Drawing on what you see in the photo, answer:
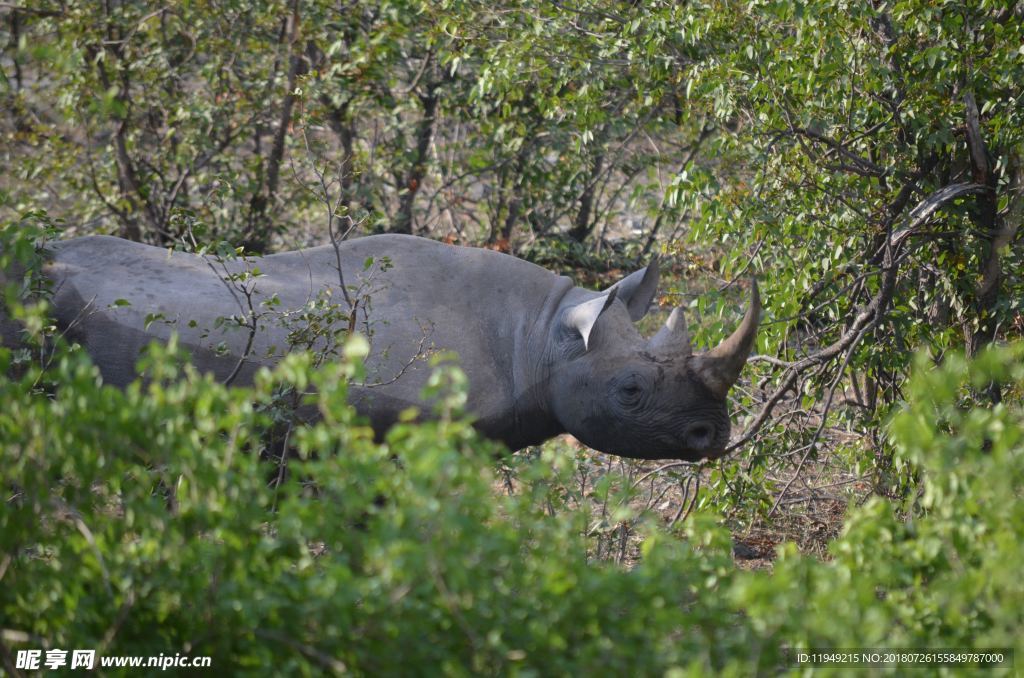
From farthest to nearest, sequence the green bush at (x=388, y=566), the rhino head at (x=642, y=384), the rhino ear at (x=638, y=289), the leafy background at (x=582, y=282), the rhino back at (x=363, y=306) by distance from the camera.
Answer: the rhino ear at (x=638, y=289) → the rhino head at (x=642, y=384) → the rhino back at (x=363, y=306) → the leafy background at (x=582, y=282) → the green bush at (x=388, y=566)

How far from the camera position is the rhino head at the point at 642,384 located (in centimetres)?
596

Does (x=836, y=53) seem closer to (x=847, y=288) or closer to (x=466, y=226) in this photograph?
(x=847, y=288)

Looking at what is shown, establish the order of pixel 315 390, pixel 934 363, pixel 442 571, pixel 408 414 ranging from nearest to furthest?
pixel 442 571 → pixel 408 414 → pixel 315 390 → pixel 934 363

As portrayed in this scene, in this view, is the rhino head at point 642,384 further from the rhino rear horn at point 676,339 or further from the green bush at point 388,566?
the green bush at point 388,566

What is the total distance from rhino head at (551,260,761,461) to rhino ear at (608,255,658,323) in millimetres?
278

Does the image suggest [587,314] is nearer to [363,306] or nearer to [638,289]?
[638,289]

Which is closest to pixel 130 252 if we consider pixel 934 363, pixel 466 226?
pixel 934 363

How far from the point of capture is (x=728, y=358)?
591 cm

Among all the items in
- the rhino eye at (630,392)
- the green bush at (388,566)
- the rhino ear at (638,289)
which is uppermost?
the green bush at (388,566)

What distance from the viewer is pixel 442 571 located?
2986 mm

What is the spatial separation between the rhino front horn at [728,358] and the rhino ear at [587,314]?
517mm

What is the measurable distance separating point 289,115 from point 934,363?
5220 millimetres

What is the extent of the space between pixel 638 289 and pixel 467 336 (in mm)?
964

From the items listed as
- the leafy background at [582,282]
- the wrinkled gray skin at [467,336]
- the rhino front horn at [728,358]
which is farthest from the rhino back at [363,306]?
the rhino front horn at [728,358]
